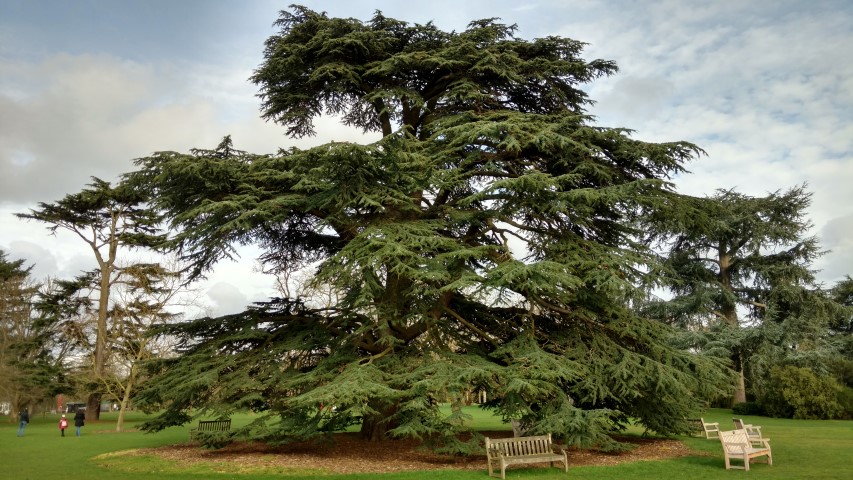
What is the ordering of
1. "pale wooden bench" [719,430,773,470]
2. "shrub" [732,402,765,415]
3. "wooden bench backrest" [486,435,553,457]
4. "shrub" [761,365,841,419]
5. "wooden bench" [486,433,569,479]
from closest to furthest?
1. "wooden bench" [486,433,569,479]
2. "pale wooden bench" [719,430,773,470]
3. "wooden bench backrest" [486,435,553,457]
4. "shrub" [761,365,841,419]
5. "shrub" [732,402,765,415]

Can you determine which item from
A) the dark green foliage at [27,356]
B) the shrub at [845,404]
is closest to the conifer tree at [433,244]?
the shrub at [845,404]

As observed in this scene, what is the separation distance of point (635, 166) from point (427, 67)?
20.5 feet

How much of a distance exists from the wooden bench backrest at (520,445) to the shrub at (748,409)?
22658 mm

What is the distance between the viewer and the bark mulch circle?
12.9 m

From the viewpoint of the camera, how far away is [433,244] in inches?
518

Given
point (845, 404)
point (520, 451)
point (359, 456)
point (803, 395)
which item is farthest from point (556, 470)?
point (845, 404)

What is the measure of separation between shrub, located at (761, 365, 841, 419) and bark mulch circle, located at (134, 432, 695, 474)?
45.0ft

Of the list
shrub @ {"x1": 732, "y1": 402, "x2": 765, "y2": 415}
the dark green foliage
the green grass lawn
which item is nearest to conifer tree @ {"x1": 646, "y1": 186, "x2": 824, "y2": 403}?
shrub @ {"x1": 732, "y1": 402, "x2": 765, "y2": 415}

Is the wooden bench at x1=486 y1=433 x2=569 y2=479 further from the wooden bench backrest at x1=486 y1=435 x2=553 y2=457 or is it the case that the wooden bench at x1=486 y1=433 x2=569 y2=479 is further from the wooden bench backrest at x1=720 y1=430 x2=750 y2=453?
the wooden bench backrest at x1=720 y1=430 x2=750 y2=453

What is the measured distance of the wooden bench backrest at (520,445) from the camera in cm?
1171

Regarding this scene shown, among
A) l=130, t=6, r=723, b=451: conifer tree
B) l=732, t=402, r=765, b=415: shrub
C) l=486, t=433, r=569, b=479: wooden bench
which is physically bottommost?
l=732, t=402, r=765, b=415: shrub

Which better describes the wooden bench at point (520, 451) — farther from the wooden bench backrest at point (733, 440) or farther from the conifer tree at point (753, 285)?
the conifer tree at point (753, 285)

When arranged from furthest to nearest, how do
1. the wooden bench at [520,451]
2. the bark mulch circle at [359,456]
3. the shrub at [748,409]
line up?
the shrub at [748,409] < the bark mulch circle at [359,456] < the wooden bench at [520,451]

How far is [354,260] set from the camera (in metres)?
12.8
